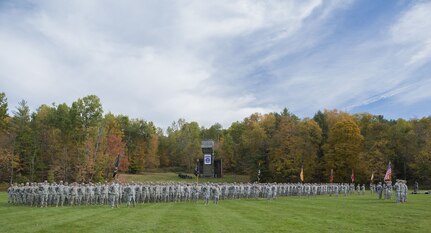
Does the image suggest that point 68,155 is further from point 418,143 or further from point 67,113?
point 418,143

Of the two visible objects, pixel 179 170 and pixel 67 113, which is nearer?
pixel 67 113

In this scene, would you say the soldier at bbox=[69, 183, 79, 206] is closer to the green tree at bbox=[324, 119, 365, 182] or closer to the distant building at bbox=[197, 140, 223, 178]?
the distant building at bbox=[197, 140, 223, 178]

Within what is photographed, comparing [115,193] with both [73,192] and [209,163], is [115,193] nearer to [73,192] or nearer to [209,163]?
[73,192]

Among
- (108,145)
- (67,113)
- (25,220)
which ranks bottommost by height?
(25,220)

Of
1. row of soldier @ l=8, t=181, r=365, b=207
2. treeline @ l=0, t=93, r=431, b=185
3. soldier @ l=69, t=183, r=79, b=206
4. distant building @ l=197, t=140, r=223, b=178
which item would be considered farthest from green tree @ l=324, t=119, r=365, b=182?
soldier @ l=69, t=183, r=79, b=206

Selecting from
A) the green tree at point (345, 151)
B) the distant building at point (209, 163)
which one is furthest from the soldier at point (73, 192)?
the green tree at point (345, 151)

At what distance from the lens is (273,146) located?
259 feet

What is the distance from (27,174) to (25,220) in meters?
56.2

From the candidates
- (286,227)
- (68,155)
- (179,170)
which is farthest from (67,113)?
(286,227)

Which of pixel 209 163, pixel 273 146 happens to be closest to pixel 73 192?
pixel 209 163

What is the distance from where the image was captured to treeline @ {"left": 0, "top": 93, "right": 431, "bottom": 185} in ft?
219

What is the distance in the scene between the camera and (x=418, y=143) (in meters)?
69.9

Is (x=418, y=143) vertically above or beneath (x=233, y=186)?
above

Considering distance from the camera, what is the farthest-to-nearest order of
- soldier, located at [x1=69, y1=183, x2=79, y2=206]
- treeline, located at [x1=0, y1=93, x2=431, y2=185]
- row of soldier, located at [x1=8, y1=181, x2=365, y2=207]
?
treeline, located at [x1=0, y1=93, x2=431, y2=185] → soldier, located at [x1=69, y1=183, x2=79, y2=206] → row of soldier, located at [x1=8, y1=181, x2=365, y2=207]
